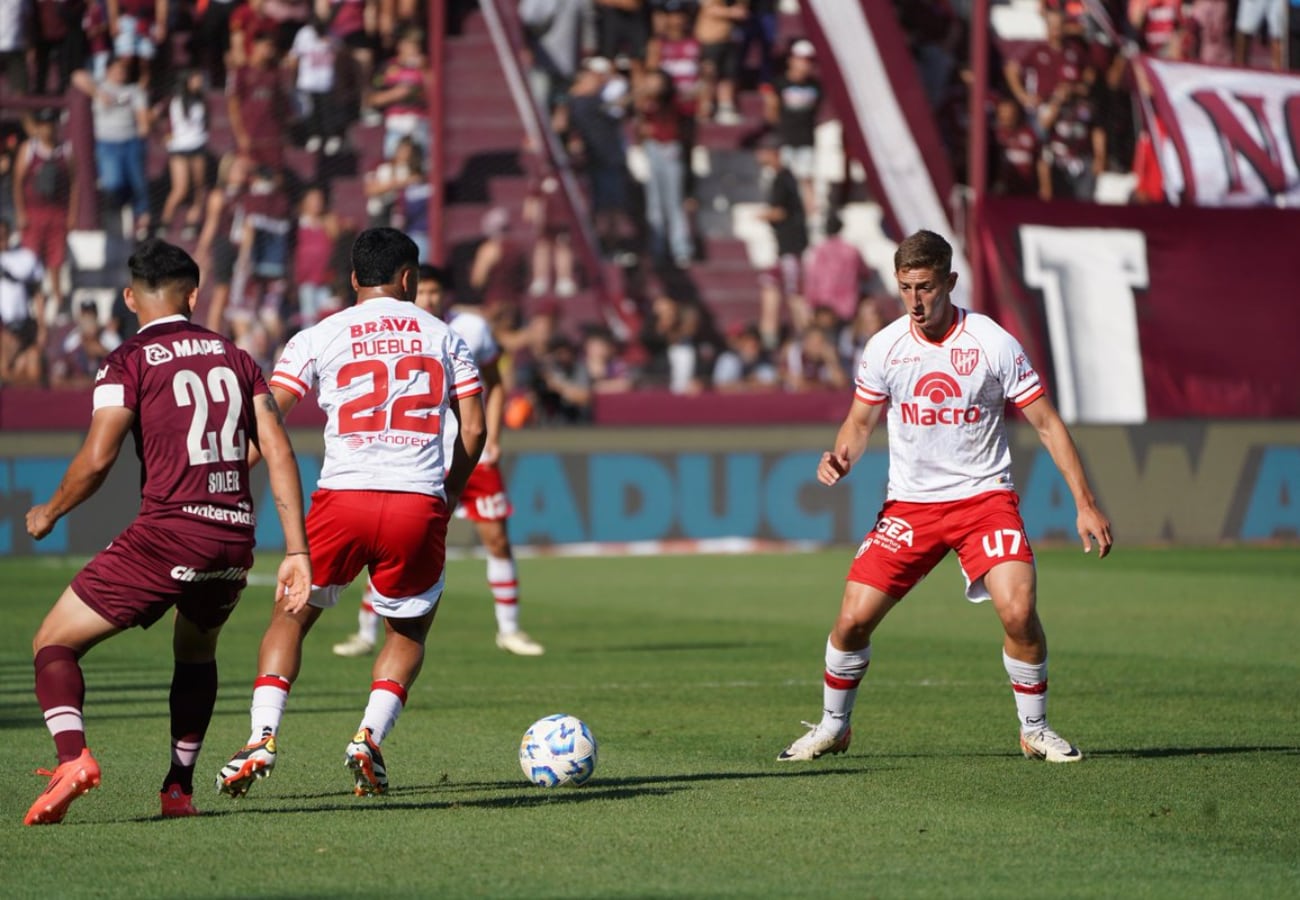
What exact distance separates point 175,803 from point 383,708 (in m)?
0.81

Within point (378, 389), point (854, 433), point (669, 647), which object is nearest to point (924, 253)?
point (854, 433)

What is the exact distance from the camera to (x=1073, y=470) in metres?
8.34

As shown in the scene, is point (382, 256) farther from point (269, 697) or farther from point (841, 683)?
point (841, 683)

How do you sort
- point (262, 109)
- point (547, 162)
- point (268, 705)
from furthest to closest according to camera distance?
point (547, 162)
point (262, 109)
point (268, 705)

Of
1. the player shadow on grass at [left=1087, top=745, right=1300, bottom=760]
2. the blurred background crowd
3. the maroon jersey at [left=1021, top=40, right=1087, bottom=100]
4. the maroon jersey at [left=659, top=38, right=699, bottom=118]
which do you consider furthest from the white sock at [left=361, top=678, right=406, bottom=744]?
the maroon jersey at [left=1021, top=40, right=1087, bottom=100]

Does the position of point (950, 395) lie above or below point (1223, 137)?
above

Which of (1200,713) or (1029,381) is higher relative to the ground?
(1029,381)

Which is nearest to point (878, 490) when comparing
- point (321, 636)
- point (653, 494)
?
point (653, 494)

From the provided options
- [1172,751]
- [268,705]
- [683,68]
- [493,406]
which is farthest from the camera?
[683,68]

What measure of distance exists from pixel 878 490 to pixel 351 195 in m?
6.41

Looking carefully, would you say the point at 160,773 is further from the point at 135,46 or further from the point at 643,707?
the point at 135,46

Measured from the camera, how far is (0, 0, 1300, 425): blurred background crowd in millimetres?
21688

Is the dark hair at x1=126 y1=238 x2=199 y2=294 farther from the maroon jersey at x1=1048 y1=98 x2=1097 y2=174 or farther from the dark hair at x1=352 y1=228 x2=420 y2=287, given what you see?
the maroon jersey at x1=1048 y1=98 x2=1097 y2=174

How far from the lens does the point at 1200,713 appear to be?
1030 centimetres
